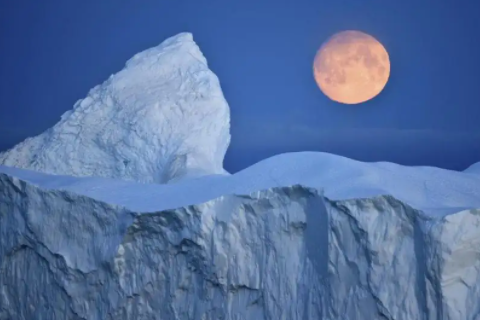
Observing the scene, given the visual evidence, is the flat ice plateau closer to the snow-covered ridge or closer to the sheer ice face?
the snow-covered ridge

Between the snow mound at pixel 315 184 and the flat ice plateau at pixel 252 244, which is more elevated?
the snow mound at pixel 315 184

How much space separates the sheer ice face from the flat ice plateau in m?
3.56

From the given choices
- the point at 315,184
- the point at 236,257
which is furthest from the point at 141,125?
the point at 315,184

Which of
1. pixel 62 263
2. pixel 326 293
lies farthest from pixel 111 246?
pixel 326 293

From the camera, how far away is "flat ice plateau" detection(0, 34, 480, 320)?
6.14 metres

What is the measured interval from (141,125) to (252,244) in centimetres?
584

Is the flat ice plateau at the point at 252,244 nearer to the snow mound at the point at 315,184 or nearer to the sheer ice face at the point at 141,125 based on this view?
the snow mound at the point at 315,184

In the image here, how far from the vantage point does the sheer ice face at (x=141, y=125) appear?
1245 cm

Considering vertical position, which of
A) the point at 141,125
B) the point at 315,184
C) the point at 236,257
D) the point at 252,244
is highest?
the point at 141,125

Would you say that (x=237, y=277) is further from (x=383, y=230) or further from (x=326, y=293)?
(x=383, y=230)

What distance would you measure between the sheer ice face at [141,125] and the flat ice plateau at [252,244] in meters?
3.56

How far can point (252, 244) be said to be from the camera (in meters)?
7.21

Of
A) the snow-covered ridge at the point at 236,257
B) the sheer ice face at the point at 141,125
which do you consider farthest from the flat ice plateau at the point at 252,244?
the sheer ice face at the point at 141,125

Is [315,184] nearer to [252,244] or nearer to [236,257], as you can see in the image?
[252,244]
